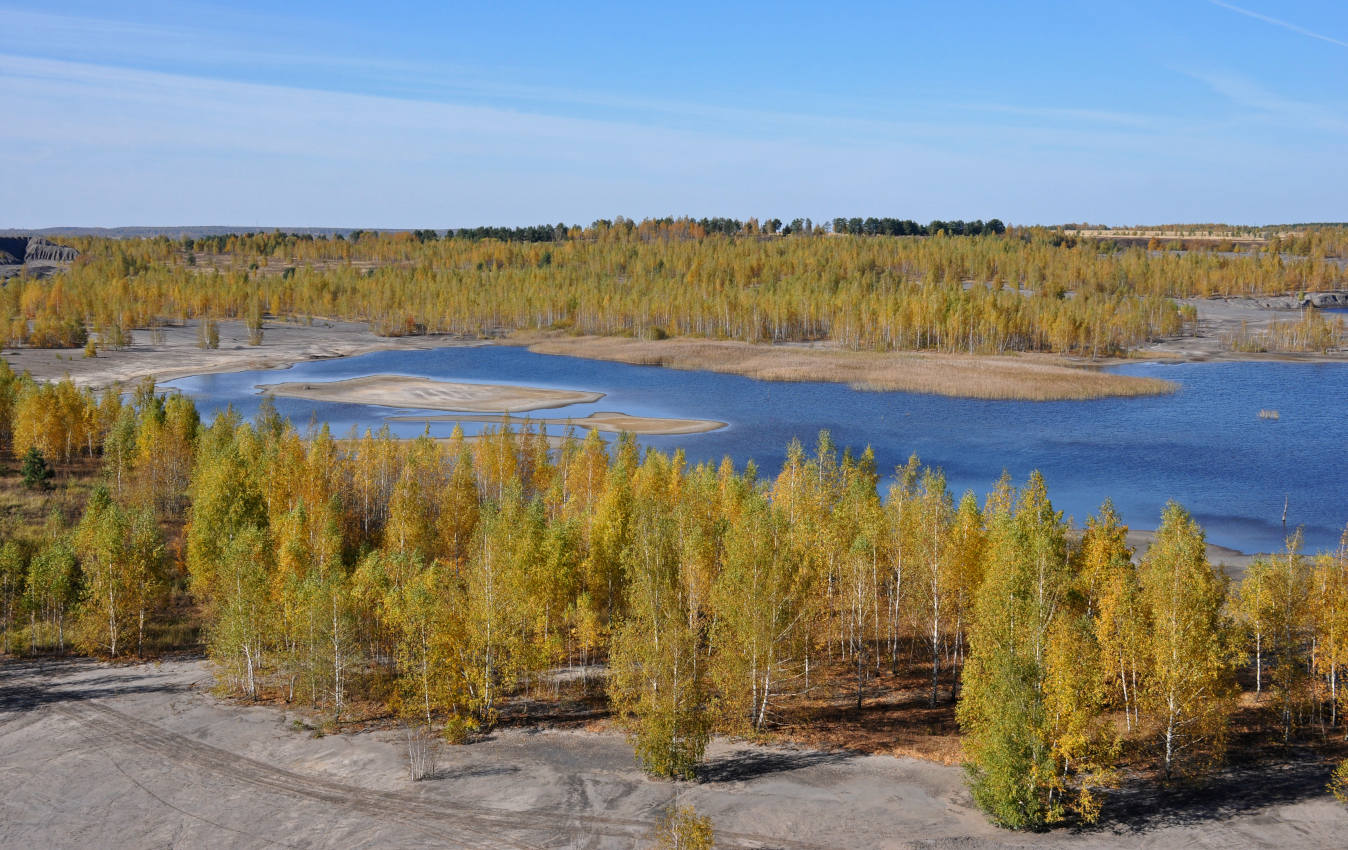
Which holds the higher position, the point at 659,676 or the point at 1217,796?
the point at 659,676

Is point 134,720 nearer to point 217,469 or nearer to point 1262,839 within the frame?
point 217,469

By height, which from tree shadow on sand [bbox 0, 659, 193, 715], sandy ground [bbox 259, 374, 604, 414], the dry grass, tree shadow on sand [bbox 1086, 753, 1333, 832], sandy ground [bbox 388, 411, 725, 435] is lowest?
tree shadow on sand [bbox 0, 659, 193, 715]

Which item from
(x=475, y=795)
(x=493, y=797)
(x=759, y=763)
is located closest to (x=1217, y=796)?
(x=759, y=763)

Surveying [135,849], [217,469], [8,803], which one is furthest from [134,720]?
[217,469]

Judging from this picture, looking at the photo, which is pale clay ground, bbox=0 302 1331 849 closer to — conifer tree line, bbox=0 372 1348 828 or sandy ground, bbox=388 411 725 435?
conifer tree line, bbox=0 372 1348 828

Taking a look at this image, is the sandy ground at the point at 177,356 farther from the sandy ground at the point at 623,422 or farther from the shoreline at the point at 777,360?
the sandy ground at the point at 623,422

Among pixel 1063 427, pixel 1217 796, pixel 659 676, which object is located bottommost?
pixel 1217 796

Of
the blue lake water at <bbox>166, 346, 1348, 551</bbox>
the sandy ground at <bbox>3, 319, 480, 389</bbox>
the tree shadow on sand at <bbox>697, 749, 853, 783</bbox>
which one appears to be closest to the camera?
the tree shadow on sand at <bbox>697, 749, 853, 783</bbox>

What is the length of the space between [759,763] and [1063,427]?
84.9 meters

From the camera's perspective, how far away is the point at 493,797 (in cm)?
3725

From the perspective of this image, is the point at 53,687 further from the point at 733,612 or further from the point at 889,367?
the point at 889,367

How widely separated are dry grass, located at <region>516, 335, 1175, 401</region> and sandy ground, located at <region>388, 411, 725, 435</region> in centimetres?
3831

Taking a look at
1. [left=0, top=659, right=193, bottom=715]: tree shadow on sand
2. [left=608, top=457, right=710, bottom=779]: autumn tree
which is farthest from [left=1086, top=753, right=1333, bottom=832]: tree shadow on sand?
[left=0, top=659, right=193, bottom=715]: tree shadow on sand

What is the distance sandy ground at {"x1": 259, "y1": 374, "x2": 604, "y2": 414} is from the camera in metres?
126
